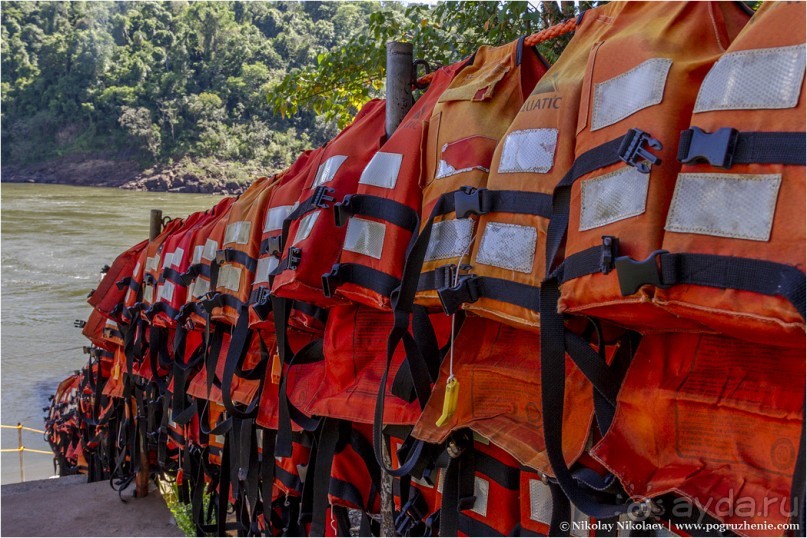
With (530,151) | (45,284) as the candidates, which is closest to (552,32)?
(530,151)

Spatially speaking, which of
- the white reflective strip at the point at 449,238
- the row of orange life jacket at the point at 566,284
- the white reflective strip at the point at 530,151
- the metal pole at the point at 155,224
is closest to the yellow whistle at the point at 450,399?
the row of orange life jacket at the point at 566,284

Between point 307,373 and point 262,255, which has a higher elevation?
point 262,255

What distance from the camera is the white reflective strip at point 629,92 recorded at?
1.56m

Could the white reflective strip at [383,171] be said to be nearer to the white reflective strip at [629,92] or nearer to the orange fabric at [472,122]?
the orange fabric at [472,122]

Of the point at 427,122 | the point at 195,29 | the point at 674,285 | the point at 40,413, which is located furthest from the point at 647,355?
the point at 195,29

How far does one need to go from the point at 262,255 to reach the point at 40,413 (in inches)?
831

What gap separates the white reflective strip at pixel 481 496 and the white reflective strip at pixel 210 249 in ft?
6.64

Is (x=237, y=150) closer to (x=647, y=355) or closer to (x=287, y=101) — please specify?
(x=287, y=101)

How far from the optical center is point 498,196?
193 cm

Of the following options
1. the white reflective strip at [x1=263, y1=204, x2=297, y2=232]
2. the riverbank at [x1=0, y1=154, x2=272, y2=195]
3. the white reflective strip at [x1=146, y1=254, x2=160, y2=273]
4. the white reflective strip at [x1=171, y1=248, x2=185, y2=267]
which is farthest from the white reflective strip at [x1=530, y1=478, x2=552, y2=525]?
the riverbank at [x1=0, y1=154, x2=272, y2=195]

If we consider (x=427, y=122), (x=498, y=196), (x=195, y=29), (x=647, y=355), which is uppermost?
(x=195, y=29)

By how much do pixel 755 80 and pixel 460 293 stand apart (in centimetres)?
82

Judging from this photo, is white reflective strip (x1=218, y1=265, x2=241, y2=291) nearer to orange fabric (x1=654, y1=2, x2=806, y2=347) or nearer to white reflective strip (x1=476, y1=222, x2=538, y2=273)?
white reflective strip (x1=476, y1=222, x2=538, y2=273)

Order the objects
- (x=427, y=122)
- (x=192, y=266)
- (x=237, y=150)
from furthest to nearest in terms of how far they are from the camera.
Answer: (x=237, y=150) → (x=192, y=266) → (x=427, y=122)
